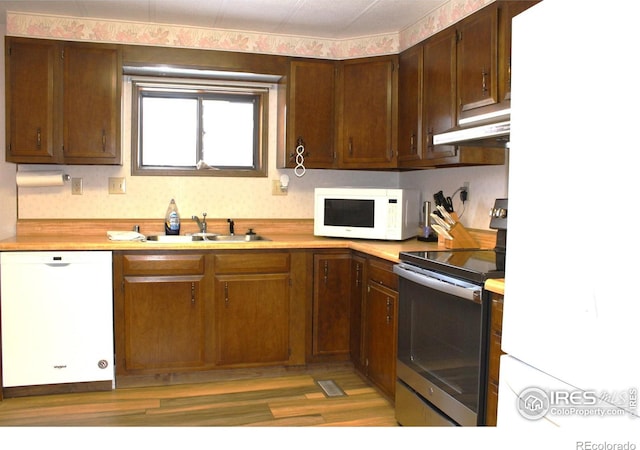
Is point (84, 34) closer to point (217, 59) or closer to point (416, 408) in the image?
point (217, 59)

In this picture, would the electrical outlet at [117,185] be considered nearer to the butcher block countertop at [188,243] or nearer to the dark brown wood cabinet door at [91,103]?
the butcher block countertop at [188,243]

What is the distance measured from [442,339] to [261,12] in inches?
86.0

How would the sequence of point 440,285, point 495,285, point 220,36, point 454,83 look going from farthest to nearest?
point 220,36 < point 454,83 < point 440,285 < point 495,285

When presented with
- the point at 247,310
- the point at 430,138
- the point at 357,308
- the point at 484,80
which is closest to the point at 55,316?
the point at 247,310

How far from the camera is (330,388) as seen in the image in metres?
3.35

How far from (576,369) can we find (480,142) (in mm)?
1581

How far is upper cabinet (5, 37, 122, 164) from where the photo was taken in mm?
3396

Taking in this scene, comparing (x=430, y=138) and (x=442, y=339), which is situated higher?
(x=430, y=138)

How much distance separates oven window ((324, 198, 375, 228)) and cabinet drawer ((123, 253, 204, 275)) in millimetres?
889

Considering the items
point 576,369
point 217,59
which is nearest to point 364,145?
point 217,59

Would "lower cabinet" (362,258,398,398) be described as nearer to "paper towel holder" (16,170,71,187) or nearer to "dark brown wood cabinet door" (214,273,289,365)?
"dark brown wood cabinet door" (214,273,289,365)

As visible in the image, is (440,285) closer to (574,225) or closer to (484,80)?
(484,80)

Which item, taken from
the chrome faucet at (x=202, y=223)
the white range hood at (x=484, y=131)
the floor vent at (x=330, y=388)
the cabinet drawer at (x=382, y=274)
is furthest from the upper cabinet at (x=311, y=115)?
the floor vent at (x=330, y=388)

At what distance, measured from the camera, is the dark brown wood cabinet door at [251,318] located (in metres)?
3.42
